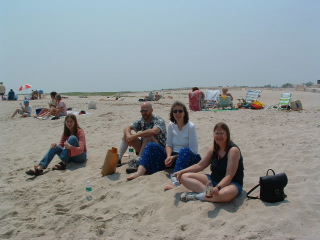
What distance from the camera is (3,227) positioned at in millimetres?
4191

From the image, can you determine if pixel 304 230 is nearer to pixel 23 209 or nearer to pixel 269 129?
pixel 23 209

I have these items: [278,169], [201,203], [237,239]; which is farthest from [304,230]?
[278,169]

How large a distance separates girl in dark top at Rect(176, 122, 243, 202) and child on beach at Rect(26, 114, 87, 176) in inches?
97.2

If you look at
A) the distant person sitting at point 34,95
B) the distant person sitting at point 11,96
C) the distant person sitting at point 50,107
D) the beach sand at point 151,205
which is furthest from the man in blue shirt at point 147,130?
the distant person sitting at point 34,95

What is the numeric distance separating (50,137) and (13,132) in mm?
1870

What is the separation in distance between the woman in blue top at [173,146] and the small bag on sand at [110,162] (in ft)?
1.59

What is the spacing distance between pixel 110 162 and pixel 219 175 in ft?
6.34

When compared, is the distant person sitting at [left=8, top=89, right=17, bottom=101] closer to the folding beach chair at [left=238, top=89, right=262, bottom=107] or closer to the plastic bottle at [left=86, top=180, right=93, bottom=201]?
the folding beach chair at [left=238, top=89, right=262, bottom=107]

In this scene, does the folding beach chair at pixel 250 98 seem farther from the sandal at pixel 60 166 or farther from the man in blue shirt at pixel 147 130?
the sandal at pixel 60 166

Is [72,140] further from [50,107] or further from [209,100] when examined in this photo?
[209,100]

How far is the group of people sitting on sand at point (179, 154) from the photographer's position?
3939 millimetres

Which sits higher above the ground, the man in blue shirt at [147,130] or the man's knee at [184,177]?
the man in blue shirt at [147,130]

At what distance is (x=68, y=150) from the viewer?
20.0 feet

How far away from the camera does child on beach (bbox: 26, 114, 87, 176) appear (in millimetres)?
6031
